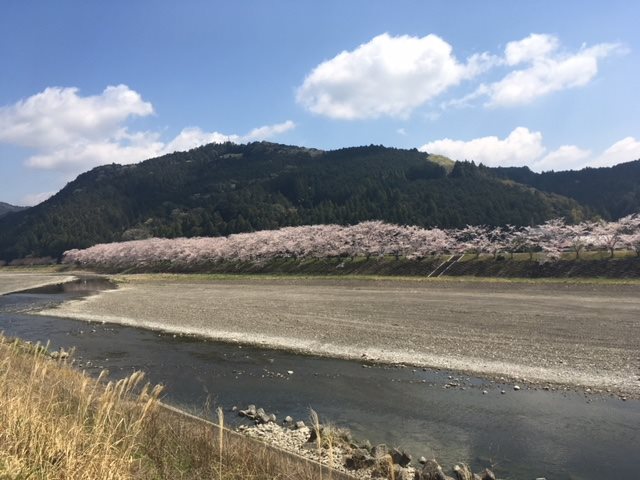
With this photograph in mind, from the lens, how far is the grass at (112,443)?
5035 millimetres

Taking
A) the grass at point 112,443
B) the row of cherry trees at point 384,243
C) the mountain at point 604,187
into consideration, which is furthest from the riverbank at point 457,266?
the mountain at point 604,187

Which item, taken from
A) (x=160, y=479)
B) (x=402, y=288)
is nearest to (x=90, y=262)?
(x=402, y=288)

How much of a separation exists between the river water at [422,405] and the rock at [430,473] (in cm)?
128

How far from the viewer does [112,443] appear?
574 cm

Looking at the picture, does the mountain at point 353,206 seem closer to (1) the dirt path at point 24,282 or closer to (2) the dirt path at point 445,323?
(1) the dirt path at point 24,282

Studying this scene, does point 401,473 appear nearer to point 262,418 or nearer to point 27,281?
point 262,418

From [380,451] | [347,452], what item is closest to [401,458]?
[380,451]

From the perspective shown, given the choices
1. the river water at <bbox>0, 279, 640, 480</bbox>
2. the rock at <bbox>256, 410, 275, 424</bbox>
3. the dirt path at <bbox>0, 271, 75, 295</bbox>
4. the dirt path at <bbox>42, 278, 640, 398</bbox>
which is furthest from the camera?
the dirt path at <bbox>0, 271, 75, 295</bbox>

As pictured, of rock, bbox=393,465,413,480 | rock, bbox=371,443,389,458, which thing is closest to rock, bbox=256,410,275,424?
rock, bbox=371,443,389,458

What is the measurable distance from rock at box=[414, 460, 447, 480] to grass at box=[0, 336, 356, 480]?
2.06m

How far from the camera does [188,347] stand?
25.1 meters

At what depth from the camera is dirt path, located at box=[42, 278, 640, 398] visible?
1952 cm

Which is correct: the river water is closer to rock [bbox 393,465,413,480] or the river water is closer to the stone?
the stone

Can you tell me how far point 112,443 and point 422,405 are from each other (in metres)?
11.6
